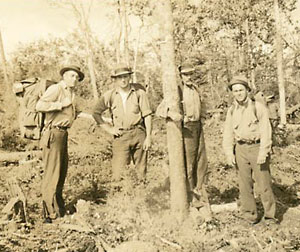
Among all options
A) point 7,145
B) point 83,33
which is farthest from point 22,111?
point 83,33

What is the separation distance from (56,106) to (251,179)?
268 centimetres

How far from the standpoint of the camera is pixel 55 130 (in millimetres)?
5164

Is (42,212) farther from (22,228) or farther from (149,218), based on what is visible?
(149,218)

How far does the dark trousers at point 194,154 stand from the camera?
562 centimetres

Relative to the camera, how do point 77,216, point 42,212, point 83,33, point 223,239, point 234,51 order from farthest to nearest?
1. point 83,33
2. point 234,51
3. point 42,212
4. point 77,216
5. point 223,239

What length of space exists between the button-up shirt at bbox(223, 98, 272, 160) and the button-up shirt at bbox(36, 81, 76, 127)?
2.08 metres

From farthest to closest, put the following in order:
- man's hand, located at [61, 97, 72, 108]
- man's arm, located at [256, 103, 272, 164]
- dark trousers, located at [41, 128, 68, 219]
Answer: dark trousers, located at [41, 128, 68, 219] → man's hand, located at [61, 97, 72, 108] → man's arm, located at [256, 103, 272, 164]

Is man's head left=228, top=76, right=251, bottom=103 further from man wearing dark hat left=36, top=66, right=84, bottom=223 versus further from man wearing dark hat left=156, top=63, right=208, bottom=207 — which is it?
man wearing dark hat left=36, top=66, right=84, bottom=223

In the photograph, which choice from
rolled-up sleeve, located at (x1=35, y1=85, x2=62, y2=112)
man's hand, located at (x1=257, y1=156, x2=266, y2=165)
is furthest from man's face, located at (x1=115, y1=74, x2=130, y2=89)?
man's hand, located at (x1=257, y1=156, x2=266, y2=165)

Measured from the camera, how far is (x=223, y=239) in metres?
4.52

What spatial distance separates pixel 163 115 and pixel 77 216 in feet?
5.71

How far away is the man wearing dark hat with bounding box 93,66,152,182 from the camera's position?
559 cm

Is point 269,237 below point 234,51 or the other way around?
below

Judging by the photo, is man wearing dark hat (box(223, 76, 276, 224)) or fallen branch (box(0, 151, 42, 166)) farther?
fallen branch (box(0, 151, 42, 166))
